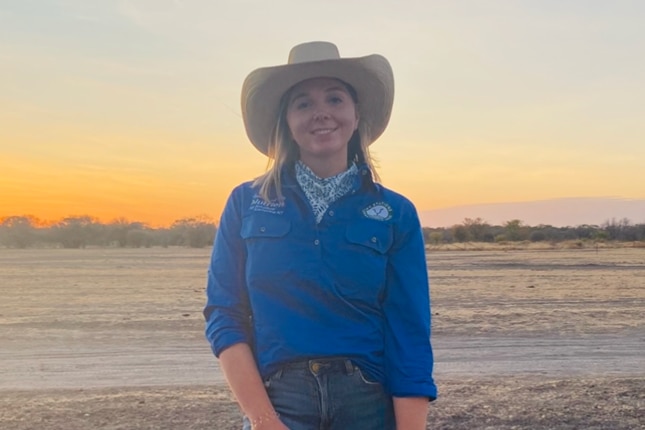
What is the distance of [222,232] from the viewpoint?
242 cm

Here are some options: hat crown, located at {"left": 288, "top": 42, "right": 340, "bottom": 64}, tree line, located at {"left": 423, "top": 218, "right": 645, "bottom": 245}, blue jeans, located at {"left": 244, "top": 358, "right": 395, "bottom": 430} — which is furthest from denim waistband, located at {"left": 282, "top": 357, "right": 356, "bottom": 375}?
tree line, located at {"left": 423, "top": 218, "right": 645, "bottom": 245}

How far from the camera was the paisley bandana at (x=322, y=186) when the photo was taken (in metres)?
2.39

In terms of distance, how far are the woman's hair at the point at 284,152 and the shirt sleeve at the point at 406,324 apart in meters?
0.29

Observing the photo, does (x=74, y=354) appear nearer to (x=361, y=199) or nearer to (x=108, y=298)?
(x=108, y=298)

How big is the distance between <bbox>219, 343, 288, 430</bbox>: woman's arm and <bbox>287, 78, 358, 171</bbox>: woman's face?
0.63 meters

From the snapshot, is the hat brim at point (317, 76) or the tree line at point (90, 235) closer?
the hat brim at point (317, 76)

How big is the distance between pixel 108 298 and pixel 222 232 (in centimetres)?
1634

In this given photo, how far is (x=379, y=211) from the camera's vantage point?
94.0 inches

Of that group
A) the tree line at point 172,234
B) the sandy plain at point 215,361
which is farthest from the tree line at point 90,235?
the sandy plain at point 215,361

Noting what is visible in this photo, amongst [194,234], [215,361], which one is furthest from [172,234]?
[215,361]

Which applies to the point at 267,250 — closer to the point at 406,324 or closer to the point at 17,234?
the point at 406,324

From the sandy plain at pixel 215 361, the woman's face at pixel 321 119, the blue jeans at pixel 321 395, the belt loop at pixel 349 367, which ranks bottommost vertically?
the sandy plain at pixel 215 361

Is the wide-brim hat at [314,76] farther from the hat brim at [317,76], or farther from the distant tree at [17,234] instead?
the distant tree at [17,234]

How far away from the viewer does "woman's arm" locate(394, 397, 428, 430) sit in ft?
7.47
